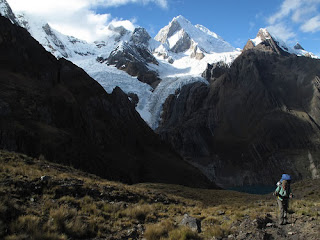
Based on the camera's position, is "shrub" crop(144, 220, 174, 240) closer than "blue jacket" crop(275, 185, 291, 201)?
Yes

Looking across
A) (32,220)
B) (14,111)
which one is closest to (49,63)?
(14,111)

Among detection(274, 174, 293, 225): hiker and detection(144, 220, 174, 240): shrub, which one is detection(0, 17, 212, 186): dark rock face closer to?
detection(144, 220, 174, 240): shrub

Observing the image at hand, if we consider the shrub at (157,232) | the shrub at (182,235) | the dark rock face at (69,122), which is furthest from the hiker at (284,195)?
the dark rock face at (69,122)

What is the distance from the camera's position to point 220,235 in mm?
11281

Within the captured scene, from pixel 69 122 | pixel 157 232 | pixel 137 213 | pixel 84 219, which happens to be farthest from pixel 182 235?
pixel 69 122

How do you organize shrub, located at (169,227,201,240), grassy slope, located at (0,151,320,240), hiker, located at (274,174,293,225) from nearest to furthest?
grassy slope, located at (0,151,320,240) < shrub, located at (169,227,201,240) < hiker, located at (274,174,293,225)

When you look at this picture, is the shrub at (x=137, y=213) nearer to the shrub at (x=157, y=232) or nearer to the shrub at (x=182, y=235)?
the shrub at (x=157, y=232)

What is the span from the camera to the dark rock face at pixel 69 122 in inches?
1773

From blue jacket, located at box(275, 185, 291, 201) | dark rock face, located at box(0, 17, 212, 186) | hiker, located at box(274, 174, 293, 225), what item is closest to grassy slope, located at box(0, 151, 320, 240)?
hiker, located at box(274, 174, 293, 225)

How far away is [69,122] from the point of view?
6119 centimetres

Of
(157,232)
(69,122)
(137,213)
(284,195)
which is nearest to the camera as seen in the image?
(157,232)

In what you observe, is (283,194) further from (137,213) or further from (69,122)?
(69,122)

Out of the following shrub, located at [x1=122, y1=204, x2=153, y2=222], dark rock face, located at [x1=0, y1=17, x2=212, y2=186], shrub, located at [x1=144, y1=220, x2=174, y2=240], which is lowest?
shrub, located at [x1=144, y1=220, x2=174, y2=240]

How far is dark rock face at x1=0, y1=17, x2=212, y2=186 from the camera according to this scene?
4503cm
